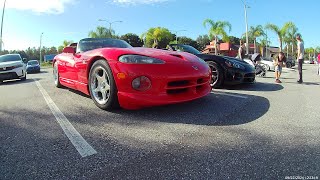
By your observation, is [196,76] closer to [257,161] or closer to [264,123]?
[264,123]

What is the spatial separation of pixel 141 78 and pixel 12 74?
934cm

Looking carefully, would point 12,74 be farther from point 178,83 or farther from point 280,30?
point 280,30

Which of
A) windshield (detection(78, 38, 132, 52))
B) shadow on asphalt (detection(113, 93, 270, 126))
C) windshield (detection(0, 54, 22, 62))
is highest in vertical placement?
windshield (detection(0, 54, 22, 62))

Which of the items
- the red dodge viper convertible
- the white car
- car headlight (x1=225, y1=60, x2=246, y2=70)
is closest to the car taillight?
the red dodge viper convertible

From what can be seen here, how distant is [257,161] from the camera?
208 cm

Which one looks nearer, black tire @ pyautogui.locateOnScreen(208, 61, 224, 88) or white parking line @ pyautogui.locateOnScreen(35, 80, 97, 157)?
white parking line @ pyautogui.locateOnScreen(35, 80, 97, 157)

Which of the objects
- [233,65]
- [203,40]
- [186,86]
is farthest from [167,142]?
[203,40]

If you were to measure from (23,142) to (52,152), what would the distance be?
0.51 meters

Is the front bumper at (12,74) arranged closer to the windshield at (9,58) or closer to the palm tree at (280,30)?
the windshield at (9,58)

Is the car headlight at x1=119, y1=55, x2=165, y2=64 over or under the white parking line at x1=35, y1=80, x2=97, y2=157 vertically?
over

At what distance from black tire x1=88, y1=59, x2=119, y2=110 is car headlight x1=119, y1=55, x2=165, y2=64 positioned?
0.89ft

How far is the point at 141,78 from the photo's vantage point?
11.4 feet

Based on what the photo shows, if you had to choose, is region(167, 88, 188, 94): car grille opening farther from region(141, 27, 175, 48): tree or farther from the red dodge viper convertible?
region(141, 27, 175, 48): tree

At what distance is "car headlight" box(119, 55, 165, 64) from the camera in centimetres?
355
